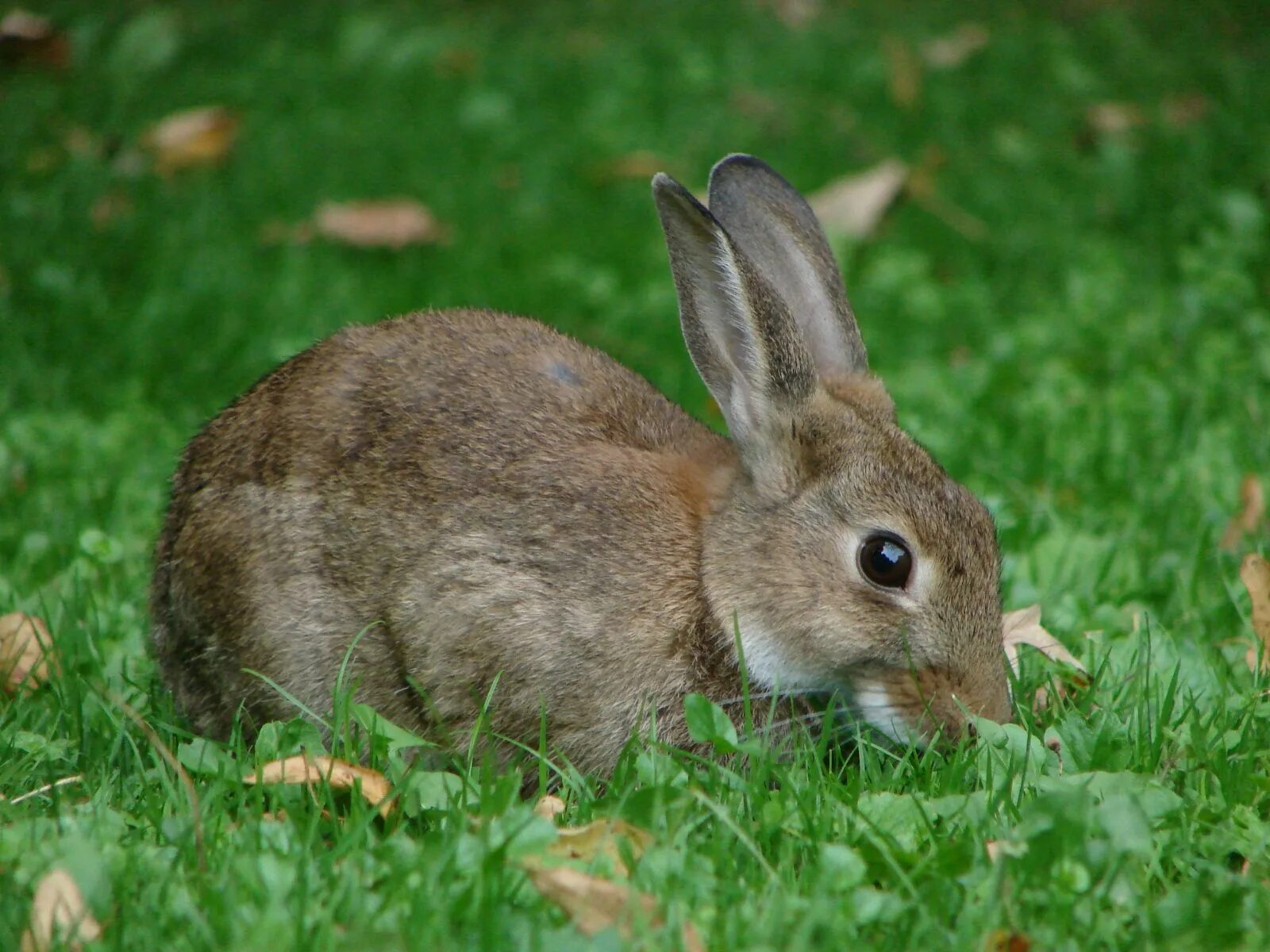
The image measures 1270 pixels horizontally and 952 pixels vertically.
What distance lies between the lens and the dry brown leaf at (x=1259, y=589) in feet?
13.8

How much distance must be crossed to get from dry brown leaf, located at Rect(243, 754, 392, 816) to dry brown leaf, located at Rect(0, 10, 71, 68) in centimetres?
716

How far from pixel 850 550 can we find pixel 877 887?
1.01 meters

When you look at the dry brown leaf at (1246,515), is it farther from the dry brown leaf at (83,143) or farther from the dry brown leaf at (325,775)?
the dry brown leaf at (83,143)

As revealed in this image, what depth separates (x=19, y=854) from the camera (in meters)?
2.85

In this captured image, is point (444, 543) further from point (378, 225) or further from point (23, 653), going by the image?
point (378, 225)

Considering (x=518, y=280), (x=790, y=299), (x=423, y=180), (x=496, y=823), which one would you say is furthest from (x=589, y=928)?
(x=423, y=180)

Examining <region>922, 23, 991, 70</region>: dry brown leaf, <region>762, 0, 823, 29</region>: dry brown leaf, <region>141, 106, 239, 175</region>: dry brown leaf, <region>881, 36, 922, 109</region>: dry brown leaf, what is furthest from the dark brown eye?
<region>762, 0, 823, 29</region>: dry brown leaf

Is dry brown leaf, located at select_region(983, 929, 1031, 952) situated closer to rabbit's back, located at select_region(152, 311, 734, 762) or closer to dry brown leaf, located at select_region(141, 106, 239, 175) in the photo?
rabbit's back, located at select_region(152, 311, 734, 762)

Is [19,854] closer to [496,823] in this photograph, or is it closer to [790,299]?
[496,823]

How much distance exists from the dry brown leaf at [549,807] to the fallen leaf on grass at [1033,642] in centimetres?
119

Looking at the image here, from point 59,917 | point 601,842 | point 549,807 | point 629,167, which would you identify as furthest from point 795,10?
point 59,917

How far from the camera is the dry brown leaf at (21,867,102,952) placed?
2.62 metres

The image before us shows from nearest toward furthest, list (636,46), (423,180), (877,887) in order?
(877,887)
(423,180)
(636,46)

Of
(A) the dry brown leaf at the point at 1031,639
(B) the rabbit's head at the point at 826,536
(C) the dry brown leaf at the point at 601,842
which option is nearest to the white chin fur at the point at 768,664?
(B) the rabbit's head at the point at 826,536
